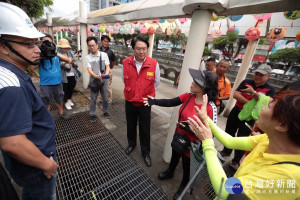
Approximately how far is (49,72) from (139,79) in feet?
6.78

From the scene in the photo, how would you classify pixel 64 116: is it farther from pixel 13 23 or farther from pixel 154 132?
pixel 13 23

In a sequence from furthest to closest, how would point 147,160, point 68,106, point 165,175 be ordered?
point 68,106 → point 147,160 → point 165,175

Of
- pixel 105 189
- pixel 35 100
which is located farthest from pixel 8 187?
pixel 105 189

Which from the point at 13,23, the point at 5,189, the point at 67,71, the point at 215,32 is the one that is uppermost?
the point at 215,32

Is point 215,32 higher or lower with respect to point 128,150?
higher

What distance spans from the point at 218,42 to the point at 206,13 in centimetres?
2322

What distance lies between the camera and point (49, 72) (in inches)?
120

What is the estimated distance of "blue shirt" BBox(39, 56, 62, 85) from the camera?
9.85ft

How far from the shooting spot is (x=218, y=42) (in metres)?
21.7

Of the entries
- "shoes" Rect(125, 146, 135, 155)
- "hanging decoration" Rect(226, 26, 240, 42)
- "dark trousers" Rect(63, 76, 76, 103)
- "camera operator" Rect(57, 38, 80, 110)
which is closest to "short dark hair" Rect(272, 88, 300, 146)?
"shoes" Rect(125, 146, 135, 155)

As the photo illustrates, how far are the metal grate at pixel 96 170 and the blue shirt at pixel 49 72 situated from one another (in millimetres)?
1089

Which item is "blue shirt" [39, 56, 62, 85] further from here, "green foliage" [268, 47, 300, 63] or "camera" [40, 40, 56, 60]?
"green foliage" [268, 47, 300, 63]

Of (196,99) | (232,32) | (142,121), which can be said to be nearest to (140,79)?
(142,121)

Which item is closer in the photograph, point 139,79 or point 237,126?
point 139,79
